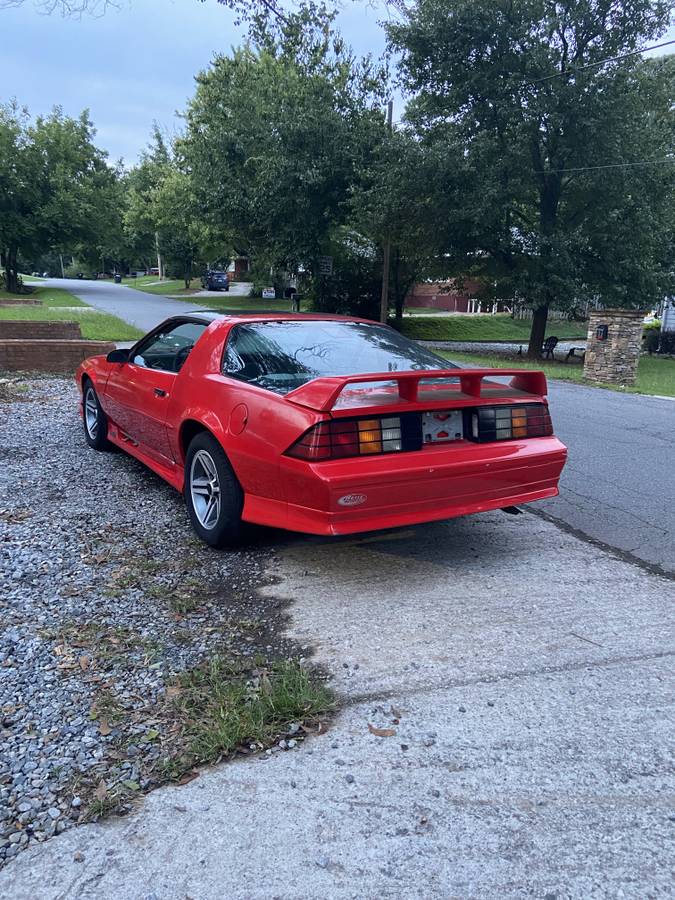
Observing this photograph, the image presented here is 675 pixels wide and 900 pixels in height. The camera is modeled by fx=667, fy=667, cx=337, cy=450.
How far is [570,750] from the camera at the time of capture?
232 cm

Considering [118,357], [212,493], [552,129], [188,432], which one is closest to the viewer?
[212,493]

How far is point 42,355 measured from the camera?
11.4 meters

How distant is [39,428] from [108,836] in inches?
238

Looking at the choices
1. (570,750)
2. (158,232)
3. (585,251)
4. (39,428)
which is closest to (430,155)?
(585,251)

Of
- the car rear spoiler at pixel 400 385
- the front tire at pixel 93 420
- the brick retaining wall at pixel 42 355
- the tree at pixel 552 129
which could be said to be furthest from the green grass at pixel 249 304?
the car rear spoiler at pixel 400 385

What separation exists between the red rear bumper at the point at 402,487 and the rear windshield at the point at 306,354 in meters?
0.62

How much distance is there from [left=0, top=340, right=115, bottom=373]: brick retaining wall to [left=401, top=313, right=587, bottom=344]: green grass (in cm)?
1913

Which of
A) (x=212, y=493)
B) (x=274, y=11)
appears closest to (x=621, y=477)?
(x=212, y=493)

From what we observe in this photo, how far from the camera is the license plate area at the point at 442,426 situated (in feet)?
11.7

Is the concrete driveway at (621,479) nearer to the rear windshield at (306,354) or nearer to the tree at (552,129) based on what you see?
the rear windshield at (306,354)

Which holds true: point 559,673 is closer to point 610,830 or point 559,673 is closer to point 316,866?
point 610,830

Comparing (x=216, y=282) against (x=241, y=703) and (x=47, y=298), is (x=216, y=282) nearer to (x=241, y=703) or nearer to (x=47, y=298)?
(x=47, y=298)

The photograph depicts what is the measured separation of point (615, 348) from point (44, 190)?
3521 centimetres

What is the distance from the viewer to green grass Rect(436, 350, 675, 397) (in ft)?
44.0
